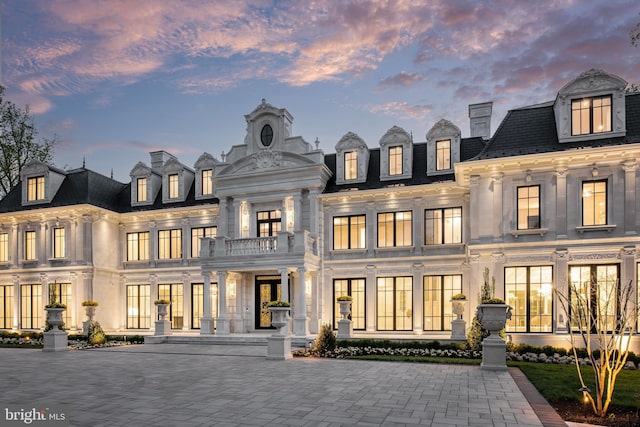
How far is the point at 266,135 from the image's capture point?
982 inches

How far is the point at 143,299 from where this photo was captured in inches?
1093

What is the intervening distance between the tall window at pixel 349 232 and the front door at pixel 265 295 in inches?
152

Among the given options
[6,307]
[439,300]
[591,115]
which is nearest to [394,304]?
[439,300]

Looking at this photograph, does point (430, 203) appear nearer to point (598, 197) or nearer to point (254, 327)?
point (598, 197)

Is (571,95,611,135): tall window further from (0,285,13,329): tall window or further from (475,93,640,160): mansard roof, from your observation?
(0,285,13,329): tall window

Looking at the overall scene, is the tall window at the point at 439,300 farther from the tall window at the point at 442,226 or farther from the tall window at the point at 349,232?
the tall window at the point at 349,232

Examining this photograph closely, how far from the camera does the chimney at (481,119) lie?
23.5 meters

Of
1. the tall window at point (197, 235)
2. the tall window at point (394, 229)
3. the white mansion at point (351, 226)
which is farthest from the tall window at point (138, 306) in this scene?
the tall window at point (394, 229)

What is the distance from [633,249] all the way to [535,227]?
3398 millimetres

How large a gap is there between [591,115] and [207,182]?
64.5 ft

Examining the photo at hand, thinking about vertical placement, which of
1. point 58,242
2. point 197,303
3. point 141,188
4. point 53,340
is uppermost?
point 141,188

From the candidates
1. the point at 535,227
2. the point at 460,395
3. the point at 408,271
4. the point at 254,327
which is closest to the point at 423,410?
the point at 460,395

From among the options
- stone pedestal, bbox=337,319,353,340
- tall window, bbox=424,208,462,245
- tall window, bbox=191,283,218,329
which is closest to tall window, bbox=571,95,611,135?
tall window, bbox=424,208,462,245

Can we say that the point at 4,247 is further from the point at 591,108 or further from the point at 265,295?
the point at 591,108
